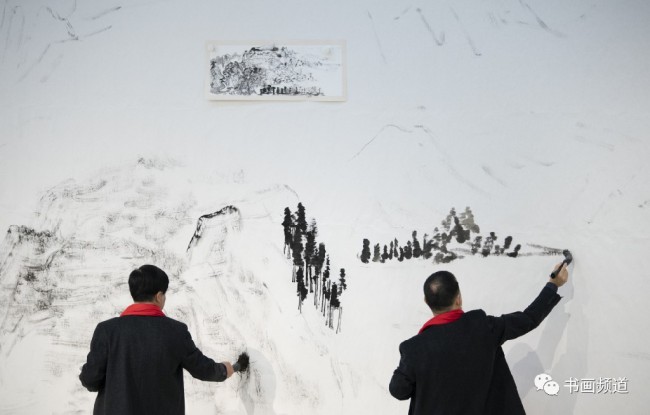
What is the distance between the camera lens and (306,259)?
2.41 m

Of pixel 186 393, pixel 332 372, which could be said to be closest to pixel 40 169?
pixel 186 393

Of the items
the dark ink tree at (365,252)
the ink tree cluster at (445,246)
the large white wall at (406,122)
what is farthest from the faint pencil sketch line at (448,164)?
the dark ink tree at (365,252)

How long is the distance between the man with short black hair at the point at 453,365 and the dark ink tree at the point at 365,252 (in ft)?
2.14

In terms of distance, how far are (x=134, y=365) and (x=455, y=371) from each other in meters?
1.04

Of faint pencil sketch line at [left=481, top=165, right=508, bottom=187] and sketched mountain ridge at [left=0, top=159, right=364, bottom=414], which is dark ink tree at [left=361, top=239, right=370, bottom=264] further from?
faint pencil sketch line at [left=481, top=165, right=508, bottom=187]

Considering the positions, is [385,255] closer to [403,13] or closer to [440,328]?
[440,328]

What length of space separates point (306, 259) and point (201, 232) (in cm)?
49

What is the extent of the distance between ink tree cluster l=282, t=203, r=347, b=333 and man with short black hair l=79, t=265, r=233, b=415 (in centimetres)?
68

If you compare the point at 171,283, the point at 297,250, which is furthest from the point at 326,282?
the point at 171,283

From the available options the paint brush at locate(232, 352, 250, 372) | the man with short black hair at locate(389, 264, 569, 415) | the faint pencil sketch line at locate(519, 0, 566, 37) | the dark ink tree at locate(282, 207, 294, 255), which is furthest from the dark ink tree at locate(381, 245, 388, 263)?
the faint pencil sketch line at locate(519, 0, 566, 37)

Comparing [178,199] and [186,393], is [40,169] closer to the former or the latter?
[178,199]

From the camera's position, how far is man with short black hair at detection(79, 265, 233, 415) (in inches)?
69.6

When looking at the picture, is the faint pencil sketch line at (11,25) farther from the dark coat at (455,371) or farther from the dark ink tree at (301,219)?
the dark coat at (455,371)

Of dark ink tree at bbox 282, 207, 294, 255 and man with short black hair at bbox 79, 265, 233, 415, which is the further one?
dark ink tree at bbox 282, 207, 294, 255
